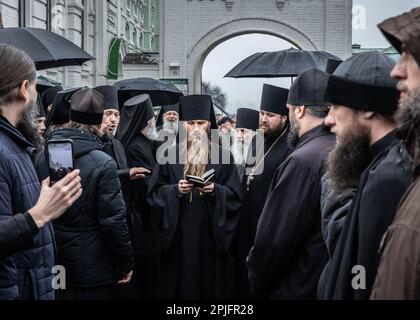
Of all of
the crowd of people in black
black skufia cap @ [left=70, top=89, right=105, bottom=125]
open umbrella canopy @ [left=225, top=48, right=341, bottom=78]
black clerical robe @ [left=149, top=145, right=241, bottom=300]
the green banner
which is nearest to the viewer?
the crowd of people in black

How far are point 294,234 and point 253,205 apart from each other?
7.78ft

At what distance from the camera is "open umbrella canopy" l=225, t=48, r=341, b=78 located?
8109 millimetres

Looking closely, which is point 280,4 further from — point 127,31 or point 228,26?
point 127,31

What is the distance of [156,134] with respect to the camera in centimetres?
725

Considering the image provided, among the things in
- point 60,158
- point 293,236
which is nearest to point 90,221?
point 60,158

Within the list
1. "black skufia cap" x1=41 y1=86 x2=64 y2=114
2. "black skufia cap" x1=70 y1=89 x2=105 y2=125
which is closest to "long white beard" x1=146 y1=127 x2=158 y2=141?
"black skufia cap" x1=41 y1=86 x2=64 y2=114

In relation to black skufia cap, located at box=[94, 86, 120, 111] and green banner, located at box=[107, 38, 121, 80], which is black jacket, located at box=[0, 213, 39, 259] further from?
green banner, located at box=[107, 38, 121, 80]

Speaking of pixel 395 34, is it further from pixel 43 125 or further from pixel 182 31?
pixel 182 31

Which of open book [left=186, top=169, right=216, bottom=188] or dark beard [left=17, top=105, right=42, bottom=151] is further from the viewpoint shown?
open book [left=186, top=169, right=216, bottom=188]

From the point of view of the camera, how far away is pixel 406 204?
1.96 m

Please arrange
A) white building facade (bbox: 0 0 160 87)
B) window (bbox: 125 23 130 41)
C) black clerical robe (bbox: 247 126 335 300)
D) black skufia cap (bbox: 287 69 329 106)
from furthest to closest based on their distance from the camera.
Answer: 1. window (bbox: 125 23 130 41)
2. white building facade (bbox: 0 0 160 87)
3. black skufia cap (bbox: 287 69 329 106)
4. black clerical robe (bbox: 247 126 335 300)

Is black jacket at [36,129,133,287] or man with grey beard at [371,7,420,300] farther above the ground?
man with grey beard at [371,7,420,300]

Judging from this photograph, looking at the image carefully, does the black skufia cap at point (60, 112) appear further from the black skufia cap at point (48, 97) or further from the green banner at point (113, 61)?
the green banner at point (113, 61)
